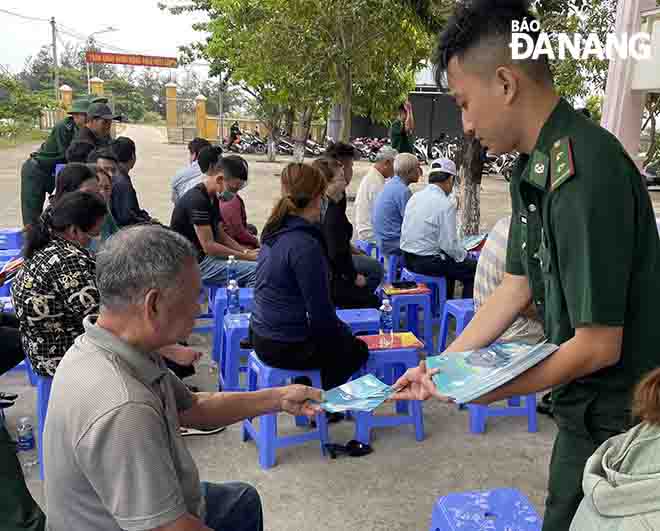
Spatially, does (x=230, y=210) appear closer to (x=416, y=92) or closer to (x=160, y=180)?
(x=160, y=180)

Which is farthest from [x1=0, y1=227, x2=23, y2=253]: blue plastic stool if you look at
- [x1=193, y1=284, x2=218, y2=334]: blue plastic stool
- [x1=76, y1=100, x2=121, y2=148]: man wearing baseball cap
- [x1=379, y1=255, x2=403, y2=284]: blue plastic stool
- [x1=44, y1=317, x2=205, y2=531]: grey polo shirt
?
[x1=44, y1=317, x2=205, y2=531]: grey polo shirt

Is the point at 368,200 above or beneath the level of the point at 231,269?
above

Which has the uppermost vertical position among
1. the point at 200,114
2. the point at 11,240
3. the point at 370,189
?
the point at 200,114

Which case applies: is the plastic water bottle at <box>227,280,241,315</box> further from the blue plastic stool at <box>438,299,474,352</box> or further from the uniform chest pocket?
the uniform chest pocket

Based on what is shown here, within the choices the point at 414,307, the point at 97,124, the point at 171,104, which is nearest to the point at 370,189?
the point at 414,307

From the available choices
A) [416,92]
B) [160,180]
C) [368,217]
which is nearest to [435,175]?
[368,217]

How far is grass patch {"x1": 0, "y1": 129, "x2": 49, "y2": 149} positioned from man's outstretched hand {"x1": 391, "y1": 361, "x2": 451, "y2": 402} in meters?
23.3

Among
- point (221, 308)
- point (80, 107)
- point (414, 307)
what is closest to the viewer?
point (221, 308)

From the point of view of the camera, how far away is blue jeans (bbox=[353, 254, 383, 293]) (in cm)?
488

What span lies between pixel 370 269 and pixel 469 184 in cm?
247

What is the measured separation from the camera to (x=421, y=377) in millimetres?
1554

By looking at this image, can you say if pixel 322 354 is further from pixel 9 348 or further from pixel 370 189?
pixel 370 189

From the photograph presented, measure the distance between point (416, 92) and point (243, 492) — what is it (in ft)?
78.1

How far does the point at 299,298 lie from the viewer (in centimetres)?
290
